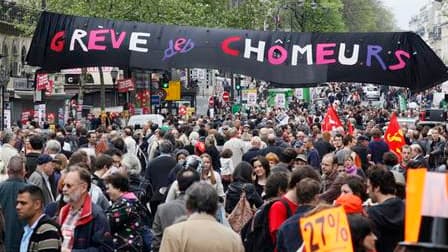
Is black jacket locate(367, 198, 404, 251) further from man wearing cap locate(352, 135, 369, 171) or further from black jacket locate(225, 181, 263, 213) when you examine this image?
man wearing cap locate(352, 135, 369, 171)

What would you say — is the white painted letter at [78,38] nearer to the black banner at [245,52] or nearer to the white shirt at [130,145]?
the black banner at [245,52]

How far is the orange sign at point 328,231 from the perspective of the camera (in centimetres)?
605

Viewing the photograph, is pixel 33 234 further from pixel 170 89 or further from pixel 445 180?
pixel 170 89

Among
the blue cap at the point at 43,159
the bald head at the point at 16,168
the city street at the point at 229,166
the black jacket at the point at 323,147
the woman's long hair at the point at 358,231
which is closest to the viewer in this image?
the woman's long hair at the point at 358,231

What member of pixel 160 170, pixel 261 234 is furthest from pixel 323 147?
pixel 261 234

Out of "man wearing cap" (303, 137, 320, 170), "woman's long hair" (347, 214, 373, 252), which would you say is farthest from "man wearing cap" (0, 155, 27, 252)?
"man wearing cap" (303, 137, 320, 170)

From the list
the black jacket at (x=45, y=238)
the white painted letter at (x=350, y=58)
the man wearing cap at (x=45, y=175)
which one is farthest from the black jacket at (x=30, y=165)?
the black jacket at (x=45, y=238)

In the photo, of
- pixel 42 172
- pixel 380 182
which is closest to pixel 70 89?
pixel 42 172

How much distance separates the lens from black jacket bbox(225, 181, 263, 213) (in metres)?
12.0

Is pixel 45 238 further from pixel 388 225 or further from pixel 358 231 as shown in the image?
pixel 388 225

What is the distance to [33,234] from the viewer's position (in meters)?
7.94

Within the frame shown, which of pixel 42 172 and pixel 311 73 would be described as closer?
pixel 42 172

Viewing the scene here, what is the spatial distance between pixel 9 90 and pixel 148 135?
27.4 m

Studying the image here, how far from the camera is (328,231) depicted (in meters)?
6.19
